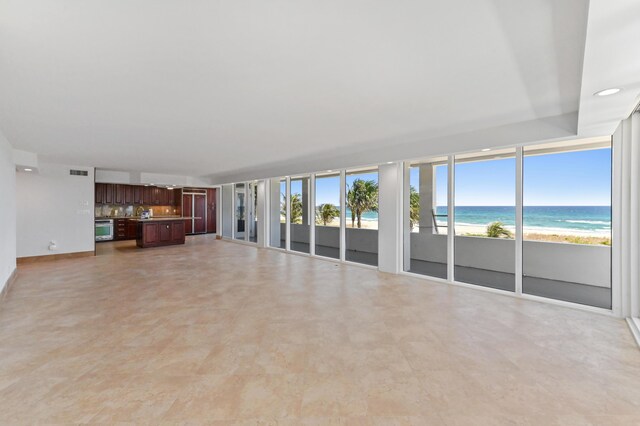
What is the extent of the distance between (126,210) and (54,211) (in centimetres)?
452

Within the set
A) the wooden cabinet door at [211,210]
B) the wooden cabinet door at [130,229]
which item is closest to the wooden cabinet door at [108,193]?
the wooden cabinet door at [130,229]

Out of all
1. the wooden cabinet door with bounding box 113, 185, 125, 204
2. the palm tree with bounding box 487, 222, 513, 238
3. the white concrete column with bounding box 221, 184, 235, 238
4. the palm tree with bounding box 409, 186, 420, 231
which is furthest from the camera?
the white concrete column with bounding box 221, 184, 235, 238

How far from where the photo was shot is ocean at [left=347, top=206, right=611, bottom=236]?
14.7 ft

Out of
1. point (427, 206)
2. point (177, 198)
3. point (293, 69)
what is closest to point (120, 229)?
point (177, 198)

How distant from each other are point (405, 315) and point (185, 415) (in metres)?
2.75

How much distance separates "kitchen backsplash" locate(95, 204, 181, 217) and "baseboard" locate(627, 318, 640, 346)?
1403 centimetres

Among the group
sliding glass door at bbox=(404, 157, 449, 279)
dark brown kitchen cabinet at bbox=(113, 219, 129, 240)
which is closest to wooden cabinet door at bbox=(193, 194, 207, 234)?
dark brown kitchen cabinet at bbox=(113, 219, 129, 240)

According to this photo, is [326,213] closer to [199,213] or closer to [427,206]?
[427,206]

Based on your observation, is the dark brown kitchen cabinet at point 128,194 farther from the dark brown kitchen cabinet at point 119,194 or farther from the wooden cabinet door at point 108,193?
the wooden cabinet door at point 108,193

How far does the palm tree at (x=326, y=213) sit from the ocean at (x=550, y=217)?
75 centimetres

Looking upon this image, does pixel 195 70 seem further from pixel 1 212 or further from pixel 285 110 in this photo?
pixel 1 212

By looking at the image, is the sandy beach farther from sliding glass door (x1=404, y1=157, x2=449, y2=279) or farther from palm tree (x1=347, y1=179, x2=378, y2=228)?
palm tree (x1=347, y1=179, x2=378, y2=228)

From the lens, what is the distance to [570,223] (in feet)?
20.9

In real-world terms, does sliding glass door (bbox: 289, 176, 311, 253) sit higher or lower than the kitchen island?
higher
